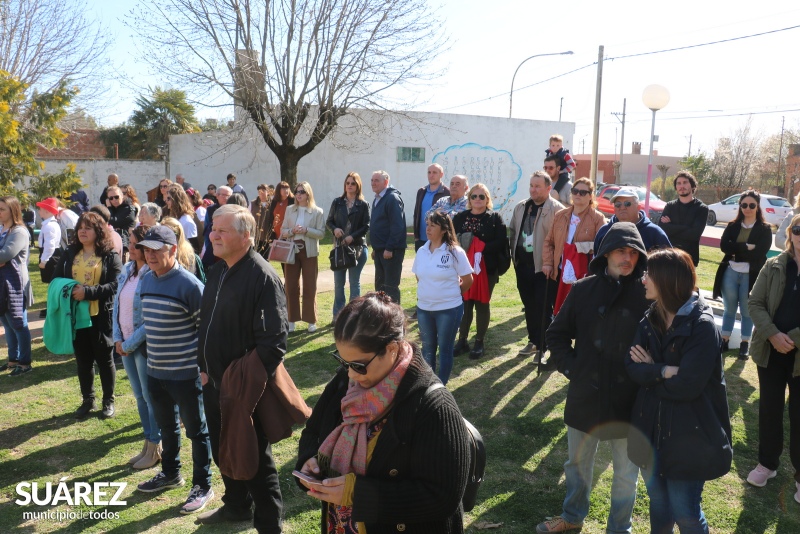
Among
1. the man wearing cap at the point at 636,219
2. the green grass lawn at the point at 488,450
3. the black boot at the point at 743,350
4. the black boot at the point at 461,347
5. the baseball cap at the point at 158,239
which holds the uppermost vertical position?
the man wearing cap at the point at 636,219

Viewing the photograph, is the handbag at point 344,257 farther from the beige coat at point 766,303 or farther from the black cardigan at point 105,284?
the beige coat at point 766,303

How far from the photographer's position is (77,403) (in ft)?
19.0

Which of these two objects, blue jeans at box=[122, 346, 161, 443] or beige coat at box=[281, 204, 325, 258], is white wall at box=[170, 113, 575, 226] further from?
blue jeans at box=[122, 346, 161, 443]

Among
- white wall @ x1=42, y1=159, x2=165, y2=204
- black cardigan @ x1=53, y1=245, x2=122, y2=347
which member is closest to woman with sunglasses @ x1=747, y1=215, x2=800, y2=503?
black cardigan @ x1=53, y1=245, x2=122, y2=347

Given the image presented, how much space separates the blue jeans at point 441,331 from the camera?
5.23 m

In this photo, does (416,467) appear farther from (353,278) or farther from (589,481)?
(353,278)

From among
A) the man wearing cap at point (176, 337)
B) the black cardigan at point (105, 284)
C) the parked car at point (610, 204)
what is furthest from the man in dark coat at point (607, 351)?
the parked car at point (610, 204)

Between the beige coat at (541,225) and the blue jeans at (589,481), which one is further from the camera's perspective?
the beige coat at (541,225)

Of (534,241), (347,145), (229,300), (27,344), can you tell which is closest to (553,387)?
(534,241)

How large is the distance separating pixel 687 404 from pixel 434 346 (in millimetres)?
2751

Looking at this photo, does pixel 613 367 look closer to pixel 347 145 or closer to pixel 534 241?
pixel 534 241

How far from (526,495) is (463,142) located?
62.3ft

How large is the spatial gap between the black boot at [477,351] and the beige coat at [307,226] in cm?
246

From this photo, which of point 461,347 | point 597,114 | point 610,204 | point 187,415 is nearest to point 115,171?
point 597,114
